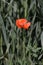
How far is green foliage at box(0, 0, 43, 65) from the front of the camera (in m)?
1.65

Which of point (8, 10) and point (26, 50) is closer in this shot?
point (26, 50)

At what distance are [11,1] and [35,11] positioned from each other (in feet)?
0.50

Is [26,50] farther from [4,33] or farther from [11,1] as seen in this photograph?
[11,1]

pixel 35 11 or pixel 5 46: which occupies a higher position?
pixel 35 11

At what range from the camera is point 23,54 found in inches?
64.7

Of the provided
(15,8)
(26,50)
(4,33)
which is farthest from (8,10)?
(26,50)

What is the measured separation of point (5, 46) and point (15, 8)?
235mm

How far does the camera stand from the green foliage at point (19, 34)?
1646 millimetres

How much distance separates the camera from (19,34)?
1677 millimetres

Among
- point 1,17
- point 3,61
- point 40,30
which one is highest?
point 1,17

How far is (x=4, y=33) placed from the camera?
1.67 m

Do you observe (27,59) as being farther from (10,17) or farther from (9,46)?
(10,17)

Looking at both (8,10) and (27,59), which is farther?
(8,10)

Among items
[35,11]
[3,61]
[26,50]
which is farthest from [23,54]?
[35,11]
